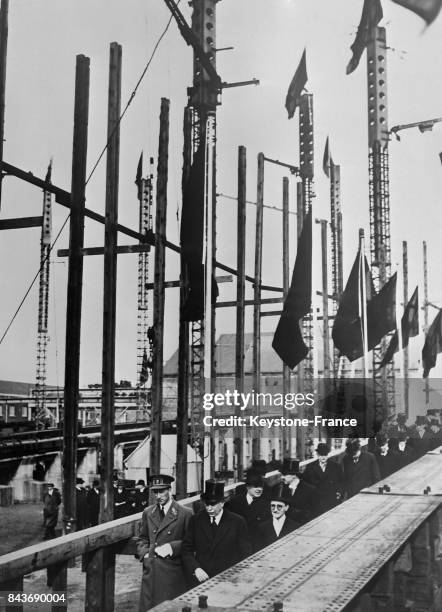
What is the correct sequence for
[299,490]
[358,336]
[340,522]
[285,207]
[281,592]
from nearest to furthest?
[281,592], [340,522], [299,490], [358,336], [285,207]

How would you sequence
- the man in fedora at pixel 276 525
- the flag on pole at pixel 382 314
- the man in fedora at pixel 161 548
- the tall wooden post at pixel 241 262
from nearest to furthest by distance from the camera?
the man in fedora at pixel 161 548 < the man in fedora at pixel 276 525 < the flag on pole at pixel 382 314 < the tall wooden post at pixel 241 262

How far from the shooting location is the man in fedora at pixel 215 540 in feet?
20.0

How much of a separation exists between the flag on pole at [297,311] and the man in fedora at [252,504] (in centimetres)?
432

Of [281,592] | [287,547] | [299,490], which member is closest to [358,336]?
[299,490]

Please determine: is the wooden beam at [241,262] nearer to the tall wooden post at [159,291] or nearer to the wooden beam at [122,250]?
the tall wooden post at [159,291]

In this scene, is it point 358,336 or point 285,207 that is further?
point 285,207

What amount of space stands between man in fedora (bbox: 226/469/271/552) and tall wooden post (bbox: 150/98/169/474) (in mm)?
3679

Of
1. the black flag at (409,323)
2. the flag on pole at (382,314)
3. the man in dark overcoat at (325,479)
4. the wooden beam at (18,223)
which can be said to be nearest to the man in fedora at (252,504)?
the man in dark overcoat at (325,479)

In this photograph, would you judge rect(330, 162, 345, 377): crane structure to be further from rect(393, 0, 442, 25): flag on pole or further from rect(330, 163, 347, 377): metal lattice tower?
rect(393, 0, 442, 25): flag on pole

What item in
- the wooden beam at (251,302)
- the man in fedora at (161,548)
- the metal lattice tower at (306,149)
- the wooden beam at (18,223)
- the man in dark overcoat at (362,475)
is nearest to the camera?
the man in fedora at (161,548)

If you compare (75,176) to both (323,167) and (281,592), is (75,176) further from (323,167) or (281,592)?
(323,167)

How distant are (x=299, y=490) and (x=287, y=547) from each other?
330 cm

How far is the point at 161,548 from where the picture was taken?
5902mm

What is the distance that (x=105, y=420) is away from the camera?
10695mm
